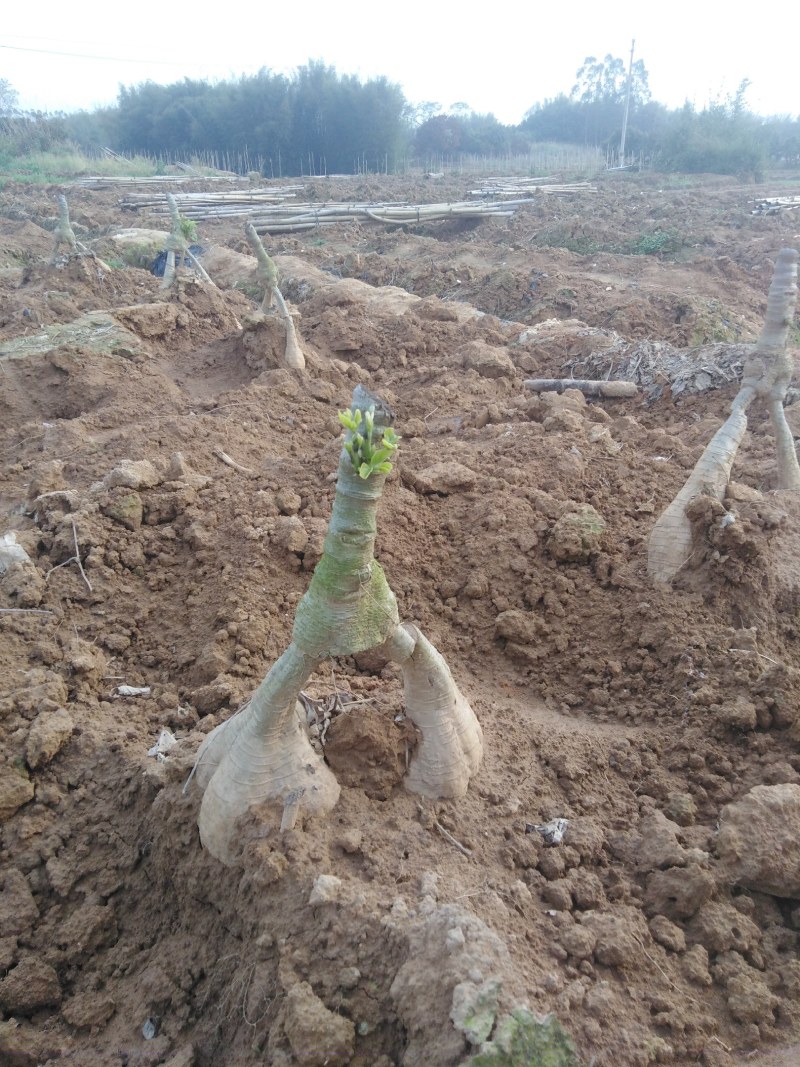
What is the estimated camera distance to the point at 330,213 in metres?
19.0

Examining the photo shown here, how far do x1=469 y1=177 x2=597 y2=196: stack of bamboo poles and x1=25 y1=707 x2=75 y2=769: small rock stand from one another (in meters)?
23.4

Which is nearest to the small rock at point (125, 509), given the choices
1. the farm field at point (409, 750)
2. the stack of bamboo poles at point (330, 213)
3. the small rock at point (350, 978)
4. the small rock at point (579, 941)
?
the farm field at point (409, 750)

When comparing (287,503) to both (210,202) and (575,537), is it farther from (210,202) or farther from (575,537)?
→ (210,202)

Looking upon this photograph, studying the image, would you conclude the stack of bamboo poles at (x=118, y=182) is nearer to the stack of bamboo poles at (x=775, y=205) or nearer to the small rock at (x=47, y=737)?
the stack of bamboo poles at (x=775, y=205)

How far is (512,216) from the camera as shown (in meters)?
18.5

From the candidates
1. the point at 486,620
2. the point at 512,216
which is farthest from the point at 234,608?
the point at 512,216

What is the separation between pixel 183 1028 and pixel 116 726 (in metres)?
1.04

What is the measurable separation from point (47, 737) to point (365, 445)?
1.68 metres

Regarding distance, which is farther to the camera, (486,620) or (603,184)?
(603,184)

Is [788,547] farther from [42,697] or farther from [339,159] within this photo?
[339,159]

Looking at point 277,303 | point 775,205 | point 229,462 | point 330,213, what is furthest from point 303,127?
point 229,462

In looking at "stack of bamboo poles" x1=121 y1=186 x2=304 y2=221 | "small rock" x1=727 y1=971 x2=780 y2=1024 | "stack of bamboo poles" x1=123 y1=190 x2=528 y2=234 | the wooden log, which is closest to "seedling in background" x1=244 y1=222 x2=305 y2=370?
the wooden log

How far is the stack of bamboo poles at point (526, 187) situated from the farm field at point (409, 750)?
64.5 feet

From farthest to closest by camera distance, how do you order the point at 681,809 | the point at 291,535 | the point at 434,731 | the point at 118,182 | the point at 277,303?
1. the point at 118,182
2. the point at 277,303
3. the point at 291,535
4. the point at 681,809
5. the point at 434,731
